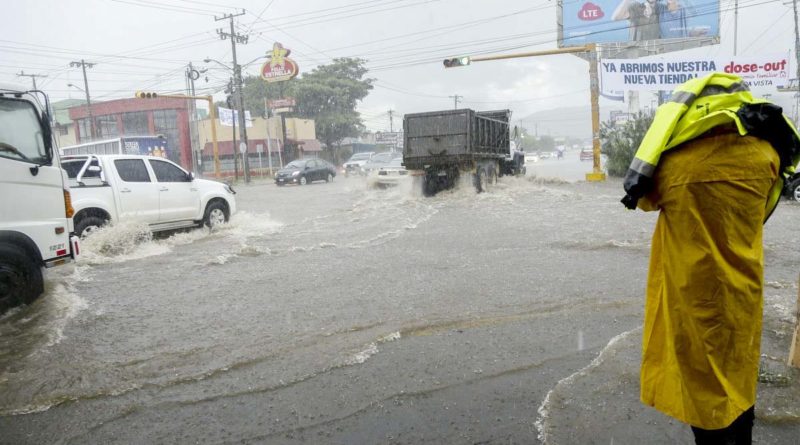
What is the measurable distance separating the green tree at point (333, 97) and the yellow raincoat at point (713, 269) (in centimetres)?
5483

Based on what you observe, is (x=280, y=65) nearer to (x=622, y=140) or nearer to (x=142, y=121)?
(x=142, y=121)

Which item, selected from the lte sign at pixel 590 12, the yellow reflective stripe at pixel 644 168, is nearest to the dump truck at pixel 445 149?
the yellow reflective stripe at pixel 644 168

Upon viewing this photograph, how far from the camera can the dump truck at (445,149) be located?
58.1 feet

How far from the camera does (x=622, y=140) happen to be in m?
25.0

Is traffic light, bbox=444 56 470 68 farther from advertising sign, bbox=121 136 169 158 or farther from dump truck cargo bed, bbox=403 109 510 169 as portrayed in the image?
advertising sign, bbox=121 136 169 158

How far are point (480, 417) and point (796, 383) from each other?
1847mm

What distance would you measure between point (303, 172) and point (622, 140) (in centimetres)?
1508

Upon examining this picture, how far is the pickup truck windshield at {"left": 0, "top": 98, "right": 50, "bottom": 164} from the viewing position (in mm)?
5766

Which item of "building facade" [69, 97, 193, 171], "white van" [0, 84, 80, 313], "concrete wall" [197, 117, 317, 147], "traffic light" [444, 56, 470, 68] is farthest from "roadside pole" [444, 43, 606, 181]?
"building facade" [69, 97, 193, 171]

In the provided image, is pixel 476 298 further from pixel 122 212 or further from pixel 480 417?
pixel 122 212

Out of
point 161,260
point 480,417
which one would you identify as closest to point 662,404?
point 480,417

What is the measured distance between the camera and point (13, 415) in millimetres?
3596

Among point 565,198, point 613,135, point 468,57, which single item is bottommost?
point 565,198

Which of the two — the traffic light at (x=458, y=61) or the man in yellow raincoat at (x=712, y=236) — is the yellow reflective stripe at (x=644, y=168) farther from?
the traffic light at (x=458, y=61)
